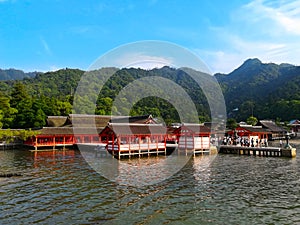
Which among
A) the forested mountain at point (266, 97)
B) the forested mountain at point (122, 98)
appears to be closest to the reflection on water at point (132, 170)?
the forested mountain at point (122, 98)

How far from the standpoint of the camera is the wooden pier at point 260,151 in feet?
96.4

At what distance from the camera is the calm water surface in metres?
11.3

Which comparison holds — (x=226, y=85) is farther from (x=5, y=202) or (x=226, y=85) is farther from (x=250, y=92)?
(x=5, y=202)

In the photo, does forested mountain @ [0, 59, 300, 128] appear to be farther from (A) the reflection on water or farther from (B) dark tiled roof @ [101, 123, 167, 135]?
(A) the reflection on water

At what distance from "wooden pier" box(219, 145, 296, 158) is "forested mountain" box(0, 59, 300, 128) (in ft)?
66.2

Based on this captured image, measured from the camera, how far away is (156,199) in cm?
1395

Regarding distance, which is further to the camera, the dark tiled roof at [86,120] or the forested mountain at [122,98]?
the forested mountain at [122,98]

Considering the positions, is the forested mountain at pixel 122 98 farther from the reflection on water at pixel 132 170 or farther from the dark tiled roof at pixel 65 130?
the reflection on water at pixel 132 170

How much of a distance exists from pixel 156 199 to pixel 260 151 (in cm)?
2163

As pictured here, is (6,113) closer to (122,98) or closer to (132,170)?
(122,98)

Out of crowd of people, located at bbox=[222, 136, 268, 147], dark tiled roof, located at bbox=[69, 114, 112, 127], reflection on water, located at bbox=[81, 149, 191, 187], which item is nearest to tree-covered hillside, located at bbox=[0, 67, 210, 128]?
dark tiled roof, located at bbox=[69, 114, 112, 127]

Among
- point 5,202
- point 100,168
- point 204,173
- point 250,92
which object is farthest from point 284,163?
point 250,92

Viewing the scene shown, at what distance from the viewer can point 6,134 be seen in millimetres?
35844

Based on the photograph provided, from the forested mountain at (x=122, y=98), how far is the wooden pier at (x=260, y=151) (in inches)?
794
